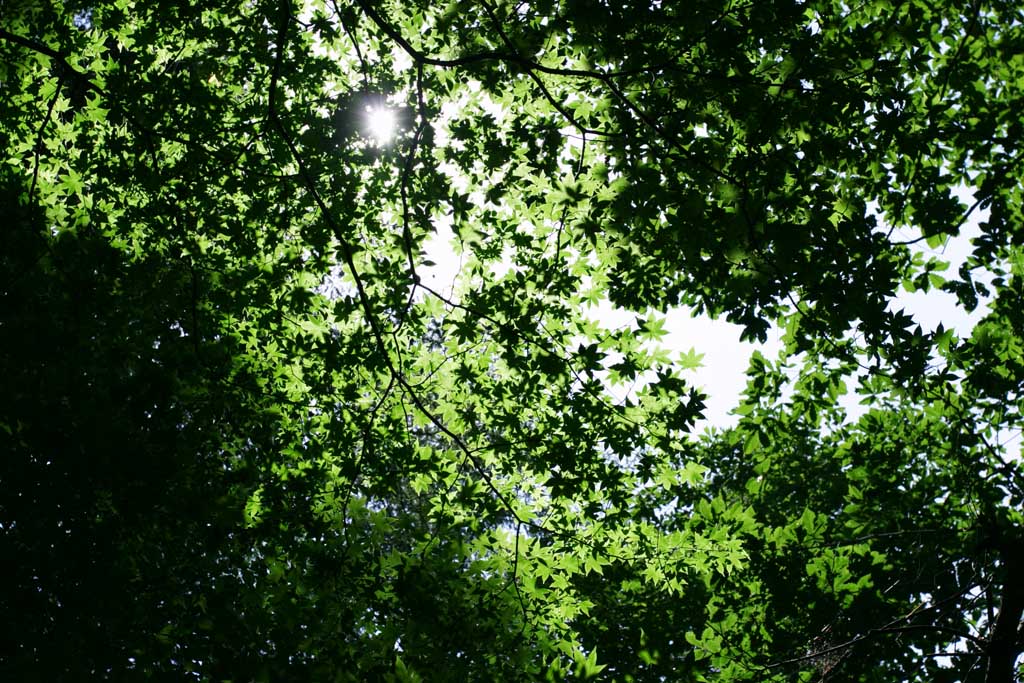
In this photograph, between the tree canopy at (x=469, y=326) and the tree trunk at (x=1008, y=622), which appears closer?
the tree canopy at (x=469, y=326)

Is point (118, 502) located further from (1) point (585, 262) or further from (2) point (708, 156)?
(2) point (708, 156)

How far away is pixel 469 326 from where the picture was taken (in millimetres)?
5387

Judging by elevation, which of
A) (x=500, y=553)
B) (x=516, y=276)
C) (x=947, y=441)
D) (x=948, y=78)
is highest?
(x=948, y=78)

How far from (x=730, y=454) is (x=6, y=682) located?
12.6 m

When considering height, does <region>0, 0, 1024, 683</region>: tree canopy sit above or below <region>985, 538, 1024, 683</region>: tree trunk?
above

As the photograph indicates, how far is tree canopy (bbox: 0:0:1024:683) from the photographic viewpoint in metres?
4.59

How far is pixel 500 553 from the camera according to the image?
20.0 ft

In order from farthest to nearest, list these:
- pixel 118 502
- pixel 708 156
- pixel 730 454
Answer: pixel 730 454 → pixel 118 502 → pixel 708 156

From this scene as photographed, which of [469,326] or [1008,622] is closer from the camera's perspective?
[469,326]

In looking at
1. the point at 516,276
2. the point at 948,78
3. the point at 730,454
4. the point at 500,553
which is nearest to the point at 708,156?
the point at 516,276

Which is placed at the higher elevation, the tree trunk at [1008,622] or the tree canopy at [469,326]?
the tree canopy at [469,326]

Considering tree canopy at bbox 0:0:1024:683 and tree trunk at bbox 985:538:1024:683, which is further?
tree trunk at bbox 985:538:1024:683

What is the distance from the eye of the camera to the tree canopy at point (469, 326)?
4586 millimetres

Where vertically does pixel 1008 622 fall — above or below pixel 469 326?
below
